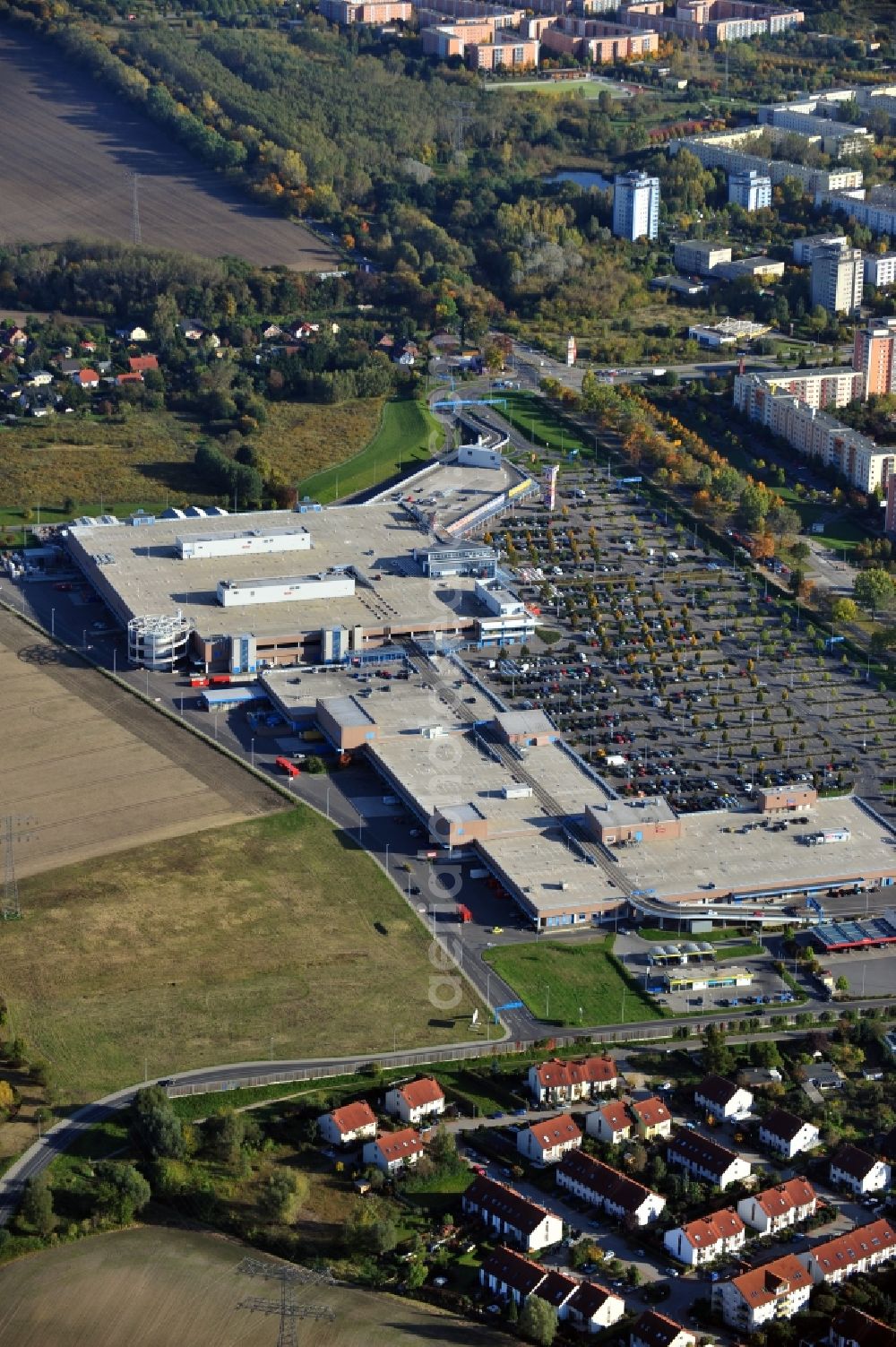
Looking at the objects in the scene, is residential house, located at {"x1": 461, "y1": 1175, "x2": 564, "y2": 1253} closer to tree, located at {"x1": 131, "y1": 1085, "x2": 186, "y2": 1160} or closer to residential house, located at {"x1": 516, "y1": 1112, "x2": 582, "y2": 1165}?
residential house, located at {"x1": 516, "y1": 1112, "x2": 582, "y2": 1165}

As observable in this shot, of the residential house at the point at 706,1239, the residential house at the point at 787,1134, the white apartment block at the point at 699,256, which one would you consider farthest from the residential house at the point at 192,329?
the residential house at the point at 706,1239

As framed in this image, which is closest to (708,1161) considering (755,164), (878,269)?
(878,269)

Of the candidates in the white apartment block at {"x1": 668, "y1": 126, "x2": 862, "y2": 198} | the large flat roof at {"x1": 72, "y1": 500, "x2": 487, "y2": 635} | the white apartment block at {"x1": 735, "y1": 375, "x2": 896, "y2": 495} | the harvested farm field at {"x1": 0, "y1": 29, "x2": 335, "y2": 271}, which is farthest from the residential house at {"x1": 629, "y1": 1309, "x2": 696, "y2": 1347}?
the white apartment block at {"x1": 668, "y1": 126, "x2": 862, "y2": 198}

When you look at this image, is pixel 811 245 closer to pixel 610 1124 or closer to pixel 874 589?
pixel 874 589

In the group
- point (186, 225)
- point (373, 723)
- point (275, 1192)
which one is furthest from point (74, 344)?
point (275, 1192)

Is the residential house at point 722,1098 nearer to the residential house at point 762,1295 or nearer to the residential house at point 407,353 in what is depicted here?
the residential house at point 762,1295

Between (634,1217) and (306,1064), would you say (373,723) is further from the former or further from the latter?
(634,1217)

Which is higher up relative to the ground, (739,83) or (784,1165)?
(739,83)
